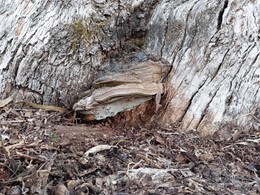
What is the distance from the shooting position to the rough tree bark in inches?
91.5

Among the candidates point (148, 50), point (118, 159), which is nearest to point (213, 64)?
point (148, 50)

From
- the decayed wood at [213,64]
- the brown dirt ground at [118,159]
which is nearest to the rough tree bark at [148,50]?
the decayed wood at [213,64]

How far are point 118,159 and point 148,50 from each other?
78 centimetres

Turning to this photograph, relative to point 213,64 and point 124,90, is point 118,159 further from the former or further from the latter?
point 213,64

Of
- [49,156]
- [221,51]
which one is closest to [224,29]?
[221,51]

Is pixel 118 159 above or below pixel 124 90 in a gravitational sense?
below

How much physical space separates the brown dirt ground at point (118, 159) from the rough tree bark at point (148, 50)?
14 centimetres

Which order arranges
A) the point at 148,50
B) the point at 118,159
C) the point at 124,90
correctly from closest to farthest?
the point at 118,159, the point at 124,90, the point at 148,50

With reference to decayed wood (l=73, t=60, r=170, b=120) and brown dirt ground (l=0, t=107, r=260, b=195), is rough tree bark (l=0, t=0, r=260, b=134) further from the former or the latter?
brown dirt ground (l=0, t=107, r=260, b=195)

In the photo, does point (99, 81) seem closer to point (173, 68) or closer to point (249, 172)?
point (173, 68)

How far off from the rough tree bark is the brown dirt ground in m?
0.14

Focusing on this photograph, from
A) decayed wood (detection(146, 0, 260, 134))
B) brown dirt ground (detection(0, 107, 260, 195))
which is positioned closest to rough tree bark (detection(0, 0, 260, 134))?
decayed wood (detection(146, 0, 260, 134))

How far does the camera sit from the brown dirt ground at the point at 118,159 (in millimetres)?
1788

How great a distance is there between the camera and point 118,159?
1.99 m
